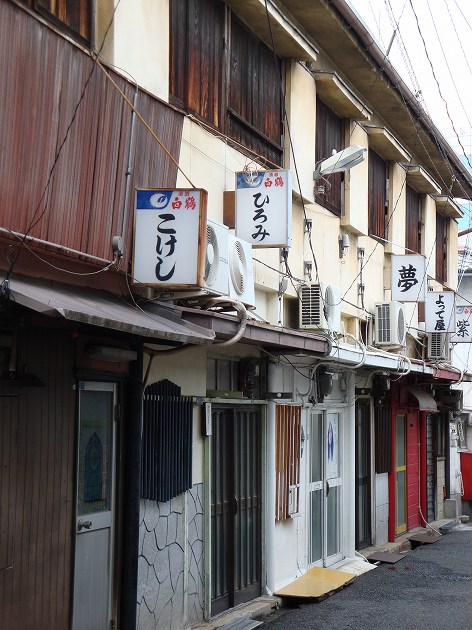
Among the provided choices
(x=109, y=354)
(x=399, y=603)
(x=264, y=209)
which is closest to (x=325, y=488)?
(x=399, y=603)

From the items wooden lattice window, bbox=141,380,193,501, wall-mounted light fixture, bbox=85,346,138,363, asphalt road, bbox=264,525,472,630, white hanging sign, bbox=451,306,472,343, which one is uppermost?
white hanging sign, bbox=451,306,472,343

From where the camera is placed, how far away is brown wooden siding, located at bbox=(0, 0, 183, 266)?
7137 millimetres

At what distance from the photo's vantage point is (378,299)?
19.4 metres

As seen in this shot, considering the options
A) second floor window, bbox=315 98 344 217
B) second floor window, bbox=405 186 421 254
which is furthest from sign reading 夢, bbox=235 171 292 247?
second floor window, bbox=405 186 421 254

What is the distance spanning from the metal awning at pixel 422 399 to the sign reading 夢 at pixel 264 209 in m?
10.4

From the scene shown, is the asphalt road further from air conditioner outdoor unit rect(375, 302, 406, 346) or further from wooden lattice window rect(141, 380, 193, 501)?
air conditioner outdoor unit rect(375, 302, 406, 346)

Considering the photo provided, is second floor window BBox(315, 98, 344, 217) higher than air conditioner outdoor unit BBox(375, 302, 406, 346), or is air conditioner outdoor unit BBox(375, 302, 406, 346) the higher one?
second floor window BBox(315, 98, 344, 217)

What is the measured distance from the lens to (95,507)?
360 inches

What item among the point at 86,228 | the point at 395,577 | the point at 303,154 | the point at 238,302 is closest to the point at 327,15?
the point at 303,154

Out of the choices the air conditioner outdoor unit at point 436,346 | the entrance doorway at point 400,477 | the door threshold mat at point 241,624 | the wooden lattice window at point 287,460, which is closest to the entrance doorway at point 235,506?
the door threshold mat at point 241,624

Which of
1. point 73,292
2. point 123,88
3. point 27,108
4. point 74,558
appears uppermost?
point 123,88

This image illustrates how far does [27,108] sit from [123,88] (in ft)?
4.84

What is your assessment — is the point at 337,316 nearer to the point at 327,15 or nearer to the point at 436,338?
the point at 327,15

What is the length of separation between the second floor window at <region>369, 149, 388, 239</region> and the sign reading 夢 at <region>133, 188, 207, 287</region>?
34.8ft
